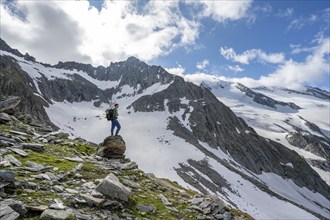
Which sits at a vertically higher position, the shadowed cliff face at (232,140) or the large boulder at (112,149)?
the shadowed cliff face at (232,140)

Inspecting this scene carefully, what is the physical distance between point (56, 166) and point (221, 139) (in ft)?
530

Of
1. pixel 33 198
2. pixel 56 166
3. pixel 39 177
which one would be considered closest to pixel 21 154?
pixel 56 166

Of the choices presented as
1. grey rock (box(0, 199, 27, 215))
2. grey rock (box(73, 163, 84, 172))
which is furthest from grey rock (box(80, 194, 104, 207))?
grey rock (box(73, 163, 84, 172))

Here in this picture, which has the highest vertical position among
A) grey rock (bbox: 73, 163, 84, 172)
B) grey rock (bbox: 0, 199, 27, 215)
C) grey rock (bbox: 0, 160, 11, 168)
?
grey rock (bbox: 73, 163, 84, 172)

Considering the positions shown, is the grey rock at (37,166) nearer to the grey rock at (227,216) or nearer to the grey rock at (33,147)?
the grey rock at (33,147)

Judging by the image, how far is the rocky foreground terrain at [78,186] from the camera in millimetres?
13019

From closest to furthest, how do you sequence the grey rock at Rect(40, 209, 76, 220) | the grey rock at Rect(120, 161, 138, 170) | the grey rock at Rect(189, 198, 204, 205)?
1. the grey rock at Rect(40, 209, 76, 220)
2. the grey rock at Rect(189, 198, 204, 205)
3. the grey rock at Rect(120, 161, 138, 170)

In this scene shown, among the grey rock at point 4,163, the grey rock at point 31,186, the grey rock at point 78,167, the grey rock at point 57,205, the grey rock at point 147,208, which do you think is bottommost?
the grey rock at point 57,205

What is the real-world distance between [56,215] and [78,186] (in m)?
4.09

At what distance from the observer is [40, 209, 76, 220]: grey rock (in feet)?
38.5

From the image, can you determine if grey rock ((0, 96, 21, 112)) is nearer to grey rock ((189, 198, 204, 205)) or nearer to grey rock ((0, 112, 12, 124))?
grey rock ((0, 112, 12, 124))

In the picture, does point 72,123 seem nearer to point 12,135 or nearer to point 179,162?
point 179,162

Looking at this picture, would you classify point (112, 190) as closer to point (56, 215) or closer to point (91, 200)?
point (91, 200)

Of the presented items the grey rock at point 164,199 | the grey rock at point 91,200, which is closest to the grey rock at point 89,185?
the grey rock at point 91,200
